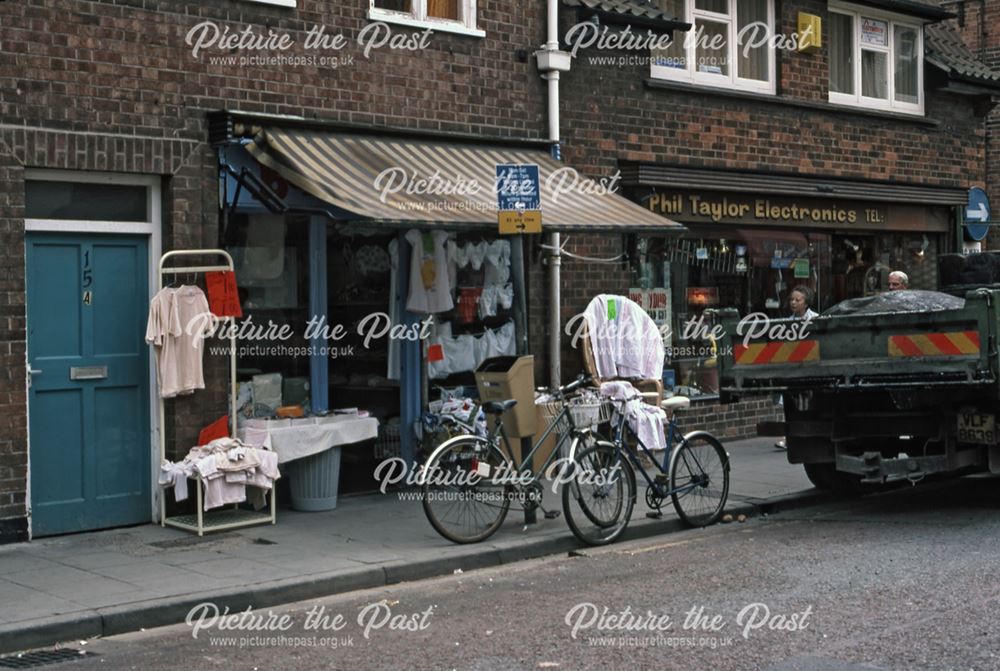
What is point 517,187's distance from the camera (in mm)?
10000

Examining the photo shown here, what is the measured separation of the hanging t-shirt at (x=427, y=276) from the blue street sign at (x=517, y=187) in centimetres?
210

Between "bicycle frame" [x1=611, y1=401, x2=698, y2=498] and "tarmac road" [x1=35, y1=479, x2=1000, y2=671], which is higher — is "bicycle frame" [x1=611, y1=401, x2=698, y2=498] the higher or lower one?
the higher one

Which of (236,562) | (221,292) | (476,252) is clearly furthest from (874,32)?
(236,562)

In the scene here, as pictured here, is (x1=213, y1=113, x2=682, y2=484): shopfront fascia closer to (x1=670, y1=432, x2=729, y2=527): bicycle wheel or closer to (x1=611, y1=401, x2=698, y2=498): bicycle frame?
(x1=611, y1=401, x2=698, y2=498): bicycle frame

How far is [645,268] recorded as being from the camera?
1469cm

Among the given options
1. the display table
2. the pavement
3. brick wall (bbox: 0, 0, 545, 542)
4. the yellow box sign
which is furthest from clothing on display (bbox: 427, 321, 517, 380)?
the yellow box sign

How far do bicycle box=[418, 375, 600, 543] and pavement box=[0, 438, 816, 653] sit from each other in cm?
19

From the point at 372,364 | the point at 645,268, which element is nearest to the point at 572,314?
the point at 645,268

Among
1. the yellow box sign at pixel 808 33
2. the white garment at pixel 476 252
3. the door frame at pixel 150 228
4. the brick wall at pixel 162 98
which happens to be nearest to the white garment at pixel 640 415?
the white garment at pixel 476 252

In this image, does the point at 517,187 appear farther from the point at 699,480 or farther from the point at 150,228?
the point at 150,228

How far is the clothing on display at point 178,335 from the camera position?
32.7 ft

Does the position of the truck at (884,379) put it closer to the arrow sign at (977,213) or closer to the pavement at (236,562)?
the pavement at (236,562)

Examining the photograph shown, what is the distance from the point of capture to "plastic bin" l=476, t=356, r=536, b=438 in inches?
412

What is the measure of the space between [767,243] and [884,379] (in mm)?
6128
